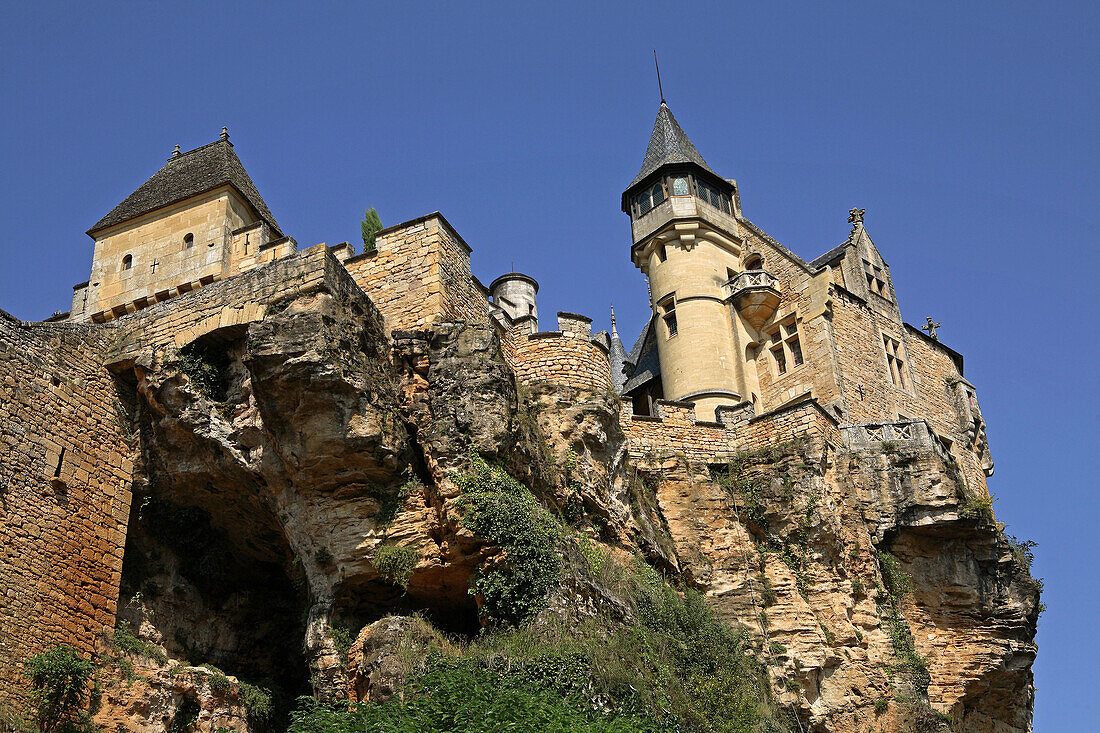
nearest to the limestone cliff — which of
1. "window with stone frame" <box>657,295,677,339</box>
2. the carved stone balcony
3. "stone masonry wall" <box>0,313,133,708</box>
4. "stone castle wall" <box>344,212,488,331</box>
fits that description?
"stone masonry wall" <box>0,313,133,708</box>

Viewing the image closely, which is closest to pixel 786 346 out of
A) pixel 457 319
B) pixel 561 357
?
pixel 561 357

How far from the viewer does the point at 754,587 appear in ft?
71.4

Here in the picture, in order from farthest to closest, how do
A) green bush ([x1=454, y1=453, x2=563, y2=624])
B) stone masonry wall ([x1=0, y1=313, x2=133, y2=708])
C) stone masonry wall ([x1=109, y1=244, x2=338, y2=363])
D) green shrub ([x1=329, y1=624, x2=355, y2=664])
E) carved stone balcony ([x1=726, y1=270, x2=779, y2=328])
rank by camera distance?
1. carved stone balcony ([x1=726, y1=270, x2=779, y2=328])
2. stone masonry wall ([x1=109, y1=244, x2=338, y2=363])
3. green shrub ([x1=329, y1=624, x2=355, y2=664])
4. green bush ([x1=454, y1=453, x2=563, y2=624])
5. stone masonry wall ([x1=0, y1=313, x2=133, y2=708])

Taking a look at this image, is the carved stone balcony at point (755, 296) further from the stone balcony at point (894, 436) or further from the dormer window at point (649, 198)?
the stone balcony at point (894, 436)

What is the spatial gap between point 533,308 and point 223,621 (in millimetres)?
14144

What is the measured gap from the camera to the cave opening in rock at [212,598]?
59.1 ft

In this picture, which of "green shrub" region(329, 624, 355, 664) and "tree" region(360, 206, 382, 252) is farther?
"tree" region(360, 206, 382, 252)

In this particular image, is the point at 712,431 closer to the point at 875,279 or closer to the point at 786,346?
the point at 786,346

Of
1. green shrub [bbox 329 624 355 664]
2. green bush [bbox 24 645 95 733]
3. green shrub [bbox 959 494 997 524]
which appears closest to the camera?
green bush [bbox 24 645 95 733]

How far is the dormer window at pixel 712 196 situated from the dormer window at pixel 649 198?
3.49 ft

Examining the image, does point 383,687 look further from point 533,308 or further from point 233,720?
point 533,308

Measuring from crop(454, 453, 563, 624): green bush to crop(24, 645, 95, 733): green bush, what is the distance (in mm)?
5495

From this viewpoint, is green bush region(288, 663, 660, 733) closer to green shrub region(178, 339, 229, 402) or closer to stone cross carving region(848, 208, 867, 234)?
green shrub region(178, 339, 229, 402)

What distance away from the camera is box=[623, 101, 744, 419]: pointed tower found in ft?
96.3
